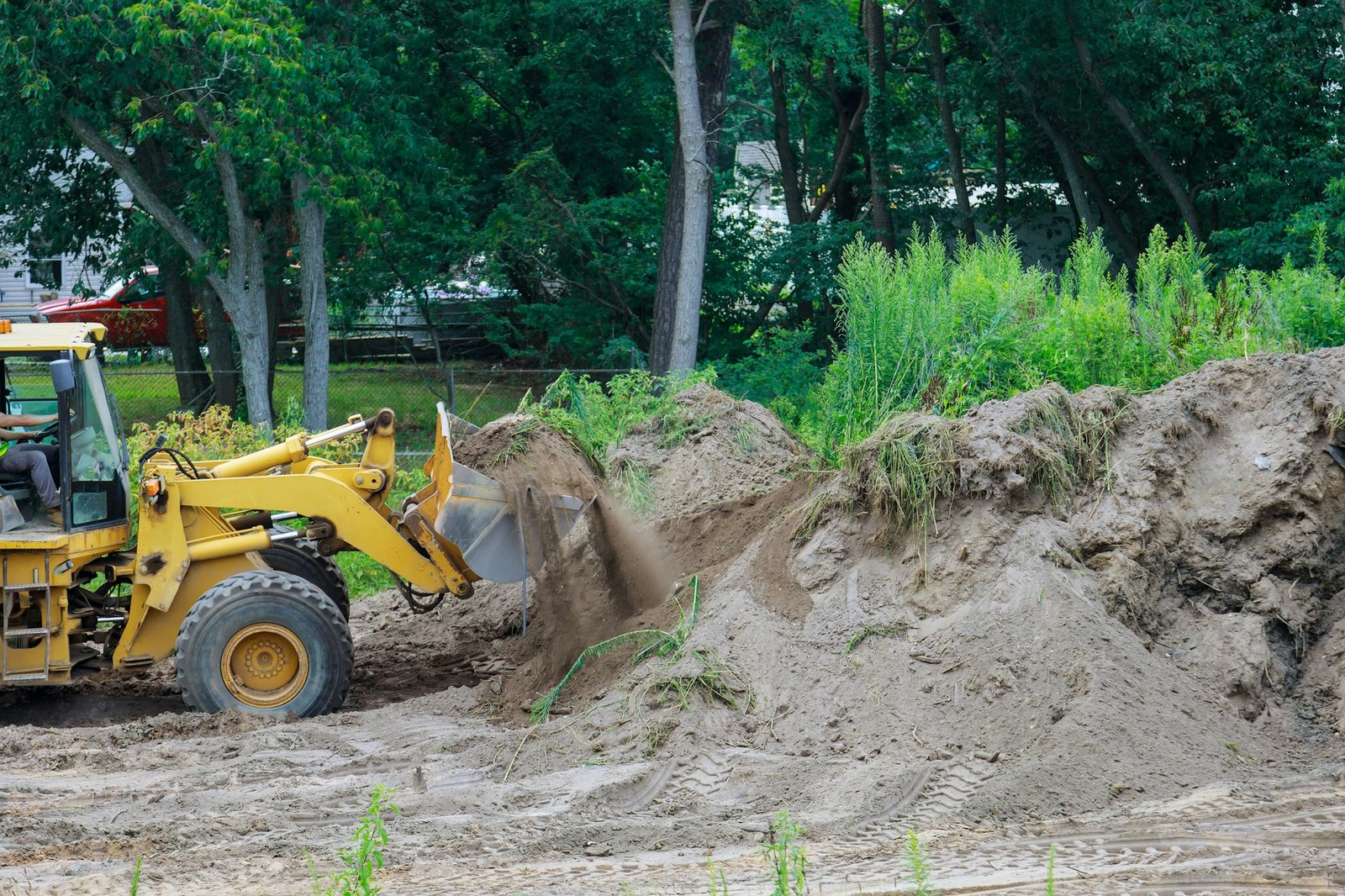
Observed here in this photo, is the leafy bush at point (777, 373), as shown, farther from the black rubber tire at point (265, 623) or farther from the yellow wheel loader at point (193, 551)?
the black rubber tire at point (265, 623)

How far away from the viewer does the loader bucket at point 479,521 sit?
26.6ft

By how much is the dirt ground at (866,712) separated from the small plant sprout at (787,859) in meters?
0.09

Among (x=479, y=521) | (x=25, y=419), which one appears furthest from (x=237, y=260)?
(x=479, y=521)

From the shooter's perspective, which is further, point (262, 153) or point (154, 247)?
point (154, 247)

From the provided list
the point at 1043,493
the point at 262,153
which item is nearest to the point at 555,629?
the point at 1043,493

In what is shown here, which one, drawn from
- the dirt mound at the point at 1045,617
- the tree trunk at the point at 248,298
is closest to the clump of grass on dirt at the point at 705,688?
the dirt mound at the point at 1045,617

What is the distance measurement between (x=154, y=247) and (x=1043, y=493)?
44.1 ft

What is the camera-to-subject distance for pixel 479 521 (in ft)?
26.8

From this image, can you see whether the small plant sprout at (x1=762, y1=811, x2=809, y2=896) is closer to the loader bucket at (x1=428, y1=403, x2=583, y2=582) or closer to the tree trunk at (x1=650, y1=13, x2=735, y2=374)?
the loader bucket at (x1=428, y1=403, x2=583, y2=582)

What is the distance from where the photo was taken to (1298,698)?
24.2 ft

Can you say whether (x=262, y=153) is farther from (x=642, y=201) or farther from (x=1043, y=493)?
(x=1043, y=493)

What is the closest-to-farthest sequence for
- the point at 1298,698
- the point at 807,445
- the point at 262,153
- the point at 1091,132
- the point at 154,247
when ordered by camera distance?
1. the point at 1298,698
2. the point at 807,445
3. the point at 262,153
4. the point at 154,247
5. the point at 1091,132

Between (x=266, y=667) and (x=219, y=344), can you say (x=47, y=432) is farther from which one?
(x=219, y=344)

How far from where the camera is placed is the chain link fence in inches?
661
